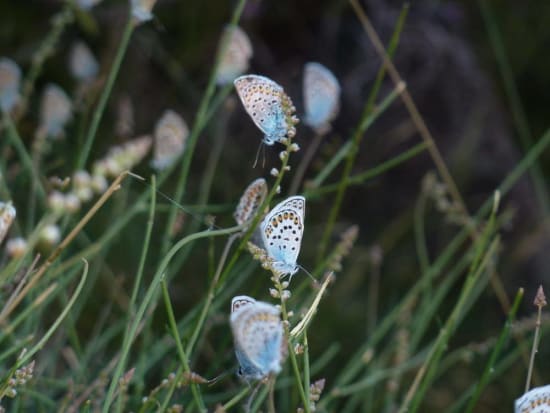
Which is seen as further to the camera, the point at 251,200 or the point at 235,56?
the point at 235,56

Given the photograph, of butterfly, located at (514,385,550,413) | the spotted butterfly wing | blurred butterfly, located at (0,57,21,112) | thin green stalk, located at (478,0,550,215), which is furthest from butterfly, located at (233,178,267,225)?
thin green stalk, located at (478,0,550,215)

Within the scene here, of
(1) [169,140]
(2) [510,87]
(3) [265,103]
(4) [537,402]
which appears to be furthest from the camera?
(2) [510,87]

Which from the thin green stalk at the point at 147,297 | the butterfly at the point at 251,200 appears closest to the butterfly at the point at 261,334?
the thin green stalk at the point at 147,297

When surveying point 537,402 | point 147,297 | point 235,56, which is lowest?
point 537,402

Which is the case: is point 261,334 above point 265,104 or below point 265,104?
below

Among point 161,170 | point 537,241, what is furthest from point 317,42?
point 161,170

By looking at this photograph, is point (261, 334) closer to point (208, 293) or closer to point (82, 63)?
point (208, 293)

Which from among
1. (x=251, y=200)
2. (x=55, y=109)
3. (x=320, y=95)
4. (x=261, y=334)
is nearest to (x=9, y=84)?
(x=55, y=109)

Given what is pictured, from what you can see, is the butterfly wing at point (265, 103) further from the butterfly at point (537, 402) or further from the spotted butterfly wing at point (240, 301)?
the butterfly at point (537, 402)
